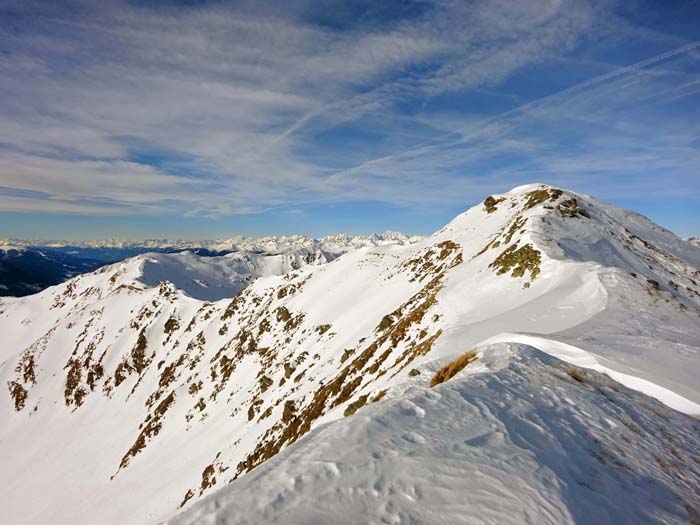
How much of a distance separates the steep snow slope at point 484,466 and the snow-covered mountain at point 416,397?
0.04 meters

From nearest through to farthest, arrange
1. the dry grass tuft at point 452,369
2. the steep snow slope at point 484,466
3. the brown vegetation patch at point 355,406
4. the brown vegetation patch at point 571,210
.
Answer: the steep snow slope at point 484,466
the dry grass tuft at point 452,369
the brown vegetation patch at point 355,406
the brown vegetation patch at point 571,210

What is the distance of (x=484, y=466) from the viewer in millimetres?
5348

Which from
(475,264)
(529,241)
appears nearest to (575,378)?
(529,241)

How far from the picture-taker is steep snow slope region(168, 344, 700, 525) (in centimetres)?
450

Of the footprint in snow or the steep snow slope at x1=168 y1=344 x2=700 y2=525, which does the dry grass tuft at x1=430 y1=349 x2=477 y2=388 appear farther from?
the footprint in snow

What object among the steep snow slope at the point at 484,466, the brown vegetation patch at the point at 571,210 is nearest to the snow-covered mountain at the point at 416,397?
the steep snow slope at the point at 484,466

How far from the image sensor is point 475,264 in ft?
110

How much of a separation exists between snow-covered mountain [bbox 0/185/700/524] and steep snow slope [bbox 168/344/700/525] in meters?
0.04

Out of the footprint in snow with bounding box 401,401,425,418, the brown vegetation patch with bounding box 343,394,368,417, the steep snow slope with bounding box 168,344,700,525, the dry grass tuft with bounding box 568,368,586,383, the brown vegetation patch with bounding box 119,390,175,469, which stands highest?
the dry grass tuft with bounding box 568,368,586,383

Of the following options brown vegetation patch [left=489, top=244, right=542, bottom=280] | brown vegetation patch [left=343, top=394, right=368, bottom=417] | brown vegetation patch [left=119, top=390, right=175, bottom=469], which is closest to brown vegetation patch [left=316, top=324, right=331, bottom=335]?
brown vegetation patch [left=489, top=244, right=542, bottom=280]

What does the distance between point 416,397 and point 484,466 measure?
224cm

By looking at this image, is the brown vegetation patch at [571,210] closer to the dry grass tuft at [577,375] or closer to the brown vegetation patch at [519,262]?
the brown vegetation patch at [519,262]

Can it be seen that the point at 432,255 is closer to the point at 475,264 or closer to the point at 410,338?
the point at 475,264

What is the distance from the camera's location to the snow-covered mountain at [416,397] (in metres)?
5.05
